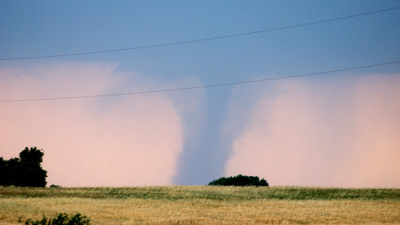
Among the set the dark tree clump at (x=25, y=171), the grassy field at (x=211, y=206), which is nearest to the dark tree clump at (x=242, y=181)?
the grassy field at (x=211, y=206)

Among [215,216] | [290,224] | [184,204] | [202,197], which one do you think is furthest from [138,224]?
[202,197]

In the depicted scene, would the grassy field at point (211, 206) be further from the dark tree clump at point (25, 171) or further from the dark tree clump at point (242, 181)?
the dark tree clump at point (242, 181)

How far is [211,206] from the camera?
4284cm

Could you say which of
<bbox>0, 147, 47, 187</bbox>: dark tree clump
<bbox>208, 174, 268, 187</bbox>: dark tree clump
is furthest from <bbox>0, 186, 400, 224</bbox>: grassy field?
<bbox>208, 174, 268, 187</bbox>: dark tree clump

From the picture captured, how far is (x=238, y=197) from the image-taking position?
5228 cm

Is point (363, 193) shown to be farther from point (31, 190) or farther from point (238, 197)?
point (31, 190)

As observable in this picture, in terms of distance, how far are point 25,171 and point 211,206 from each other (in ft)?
126

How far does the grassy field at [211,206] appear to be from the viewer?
32531mm

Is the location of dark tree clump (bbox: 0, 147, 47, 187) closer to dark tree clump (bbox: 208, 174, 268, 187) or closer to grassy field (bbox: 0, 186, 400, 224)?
grassy field (bbox: 0, 186, 400, 224)

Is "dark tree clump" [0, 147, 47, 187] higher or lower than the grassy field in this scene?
higher

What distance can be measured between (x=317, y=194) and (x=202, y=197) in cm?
1361

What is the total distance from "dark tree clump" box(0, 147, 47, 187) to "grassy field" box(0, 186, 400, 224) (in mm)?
14053

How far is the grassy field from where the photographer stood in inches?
1281

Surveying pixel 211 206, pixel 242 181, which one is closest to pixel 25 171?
pixel 211 206
